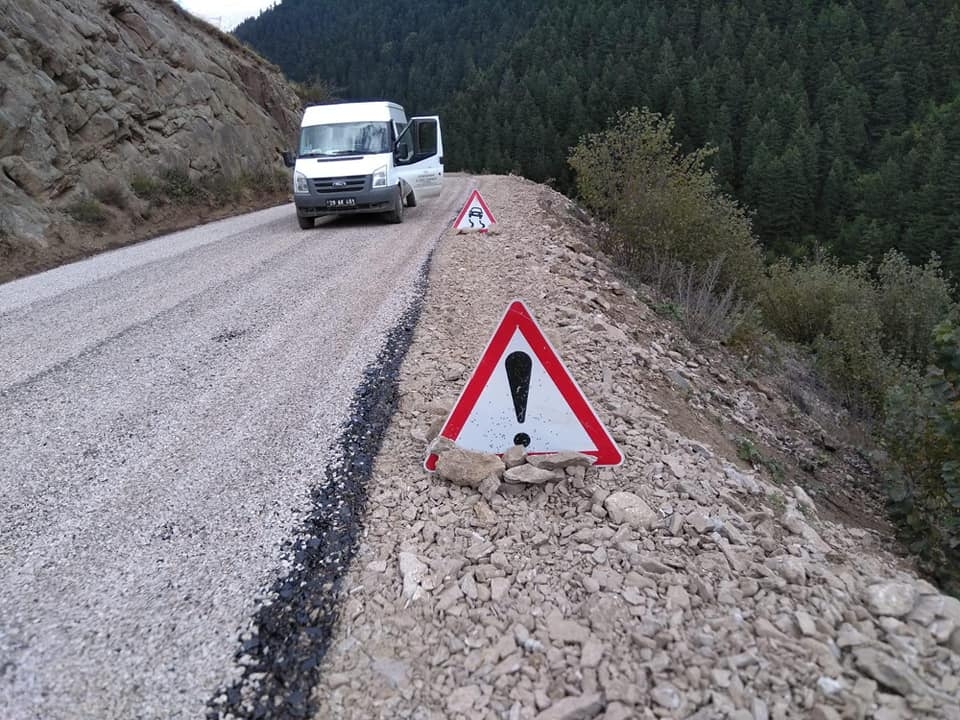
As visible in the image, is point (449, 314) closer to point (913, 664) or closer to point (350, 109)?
point (913, 664)

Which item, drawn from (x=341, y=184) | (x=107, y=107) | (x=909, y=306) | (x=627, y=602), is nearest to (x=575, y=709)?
(x=627, y=602)

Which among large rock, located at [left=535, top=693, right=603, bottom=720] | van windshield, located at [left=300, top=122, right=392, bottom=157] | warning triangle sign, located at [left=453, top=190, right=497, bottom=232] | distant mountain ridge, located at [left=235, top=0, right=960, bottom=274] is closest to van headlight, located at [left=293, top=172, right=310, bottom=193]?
van windshield, located at [left=300, top=122, right=392, bottom=157]

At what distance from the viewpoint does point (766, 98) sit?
249 ft

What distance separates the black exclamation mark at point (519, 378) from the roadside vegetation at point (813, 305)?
2395 mm

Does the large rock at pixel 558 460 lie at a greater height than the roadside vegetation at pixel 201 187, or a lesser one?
lesser

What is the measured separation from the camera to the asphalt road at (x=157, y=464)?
238 centimetres

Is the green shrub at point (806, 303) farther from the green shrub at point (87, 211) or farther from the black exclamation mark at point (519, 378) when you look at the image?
the green shrub at point (87, 211)

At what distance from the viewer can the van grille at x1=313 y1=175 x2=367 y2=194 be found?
493 inches

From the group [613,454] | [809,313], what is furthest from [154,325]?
[809,313]

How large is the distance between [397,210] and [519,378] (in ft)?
35.0

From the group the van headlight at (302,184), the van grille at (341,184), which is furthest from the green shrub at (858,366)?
the van headlight at (302,184)

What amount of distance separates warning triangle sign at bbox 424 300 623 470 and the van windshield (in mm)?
11003

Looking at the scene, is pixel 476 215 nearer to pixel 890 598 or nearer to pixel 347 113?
pixel 347 113

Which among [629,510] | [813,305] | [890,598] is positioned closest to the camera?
[890,598]
